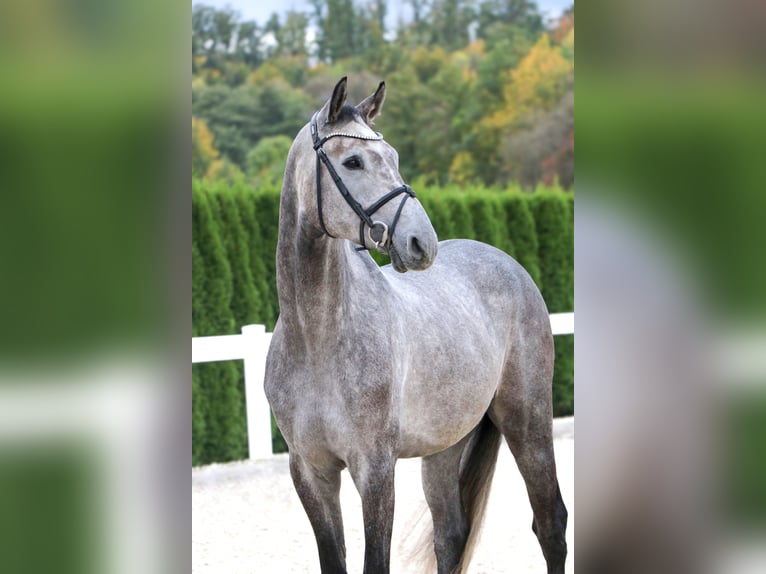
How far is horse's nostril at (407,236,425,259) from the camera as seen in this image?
8.02 feet

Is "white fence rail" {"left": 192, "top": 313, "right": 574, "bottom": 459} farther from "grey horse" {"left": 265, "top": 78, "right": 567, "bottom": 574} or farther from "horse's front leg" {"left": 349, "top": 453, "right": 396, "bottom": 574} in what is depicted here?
"horse's front leg" {"left": 349, "top": 453, "right": 396, "bottom": 574}

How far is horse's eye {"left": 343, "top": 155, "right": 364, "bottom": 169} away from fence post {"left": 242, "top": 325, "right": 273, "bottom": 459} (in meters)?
4.01

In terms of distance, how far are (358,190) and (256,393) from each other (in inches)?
170

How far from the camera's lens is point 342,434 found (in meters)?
2.73

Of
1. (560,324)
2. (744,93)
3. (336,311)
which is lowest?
(560,324)

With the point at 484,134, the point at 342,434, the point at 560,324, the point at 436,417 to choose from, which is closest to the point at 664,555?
the point at 342,434

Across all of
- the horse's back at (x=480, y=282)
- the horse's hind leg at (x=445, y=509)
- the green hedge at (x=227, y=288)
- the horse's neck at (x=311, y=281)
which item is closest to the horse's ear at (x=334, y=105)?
the horse's neck at (x=311, y=281)

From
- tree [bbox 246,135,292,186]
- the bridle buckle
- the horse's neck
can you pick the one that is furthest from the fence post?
tree [bbox 246,135,292,186]

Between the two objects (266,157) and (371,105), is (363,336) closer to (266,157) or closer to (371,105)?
(371,105)

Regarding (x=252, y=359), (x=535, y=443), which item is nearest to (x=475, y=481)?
(x=535, y=443)

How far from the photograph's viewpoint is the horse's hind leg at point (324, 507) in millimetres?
2971

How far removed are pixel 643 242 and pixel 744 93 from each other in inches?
5.2

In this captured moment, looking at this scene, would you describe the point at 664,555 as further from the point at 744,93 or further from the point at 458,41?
the point at 458,41

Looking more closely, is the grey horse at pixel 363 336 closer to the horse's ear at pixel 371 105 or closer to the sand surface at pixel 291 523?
the horse's ear at pixel 371 105
